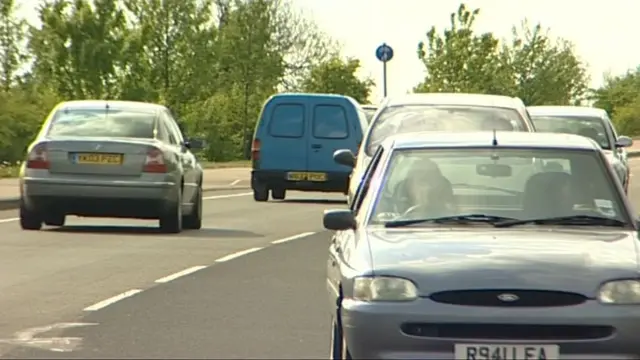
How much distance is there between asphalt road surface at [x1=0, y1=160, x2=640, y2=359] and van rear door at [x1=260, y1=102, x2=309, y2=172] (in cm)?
763

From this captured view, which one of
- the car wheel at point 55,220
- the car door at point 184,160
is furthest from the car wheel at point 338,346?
the car wheel at point 55,220

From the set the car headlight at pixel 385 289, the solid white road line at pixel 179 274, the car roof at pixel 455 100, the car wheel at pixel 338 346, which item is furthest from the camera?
the car roof at pixel 455 100

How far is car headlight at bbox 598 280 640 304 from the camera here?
305 inches

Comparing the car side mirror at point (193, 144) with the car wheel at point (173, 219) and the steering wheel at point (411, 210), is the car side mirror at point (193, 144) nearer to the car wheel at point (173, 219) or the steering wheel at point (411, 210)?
the car wheel at point (173, 219)

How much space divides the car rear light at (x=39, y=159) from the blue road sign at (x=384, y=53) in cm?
2630

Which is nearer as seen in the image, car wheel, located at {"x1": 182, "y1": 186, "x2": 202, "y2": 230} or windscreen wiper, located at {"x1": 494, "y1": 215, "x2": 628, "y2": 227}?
windscreen wiper, located at {"x1": 494, "y1": 215, "x2": 628, "y2": 227}

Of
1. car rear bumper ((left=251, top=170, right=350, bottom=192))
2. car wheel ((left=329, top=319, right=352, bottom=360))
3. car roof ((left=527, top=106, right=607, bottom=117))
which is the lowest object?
car rear bumper ((left=251, top=170, right=350, bottom=192))

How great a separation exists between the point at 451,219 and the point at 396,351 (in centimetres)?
128

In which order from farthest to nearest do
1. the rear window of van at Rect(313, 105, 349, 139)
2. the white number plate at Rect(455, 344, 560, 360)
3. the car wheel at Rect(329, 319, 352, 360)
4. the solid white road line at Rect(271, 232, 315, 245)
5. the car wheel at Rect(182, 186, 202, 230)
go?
the rear window of van at Rect(313, 105, 349, 139)
the car wheel at Rect(182, 186, 202, 230)
the solid white road line at Rect(271, 232, 315, 245)
the car wheel at Rect(329, 319, 352, 360)
the white number plate at Rect(455, 344, 560, 360)

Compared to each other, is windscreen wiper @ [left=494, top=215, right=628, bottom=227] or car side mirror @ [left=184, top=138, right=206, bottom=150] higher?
windscreen wiper @ [left=494, top=215, right=628, bottom=227]

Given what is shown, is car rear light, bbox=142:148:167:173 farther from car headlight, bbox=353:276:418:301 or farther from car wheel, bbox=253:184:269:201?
car headlight, bbox=353:276:418:301

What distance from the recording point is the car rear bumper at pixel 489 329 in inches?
302

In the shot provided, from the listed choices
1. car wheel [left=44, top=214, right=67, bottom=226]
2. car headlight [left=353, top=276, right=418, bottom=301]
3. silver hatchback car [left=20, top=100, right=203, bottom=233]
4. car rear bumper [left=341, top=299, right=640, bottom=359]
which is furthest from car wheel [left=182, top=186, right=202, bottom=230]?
car rear bumper [left=341, top=299, right=640, bottom=359]

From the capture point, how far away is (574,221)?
8.84 metres
